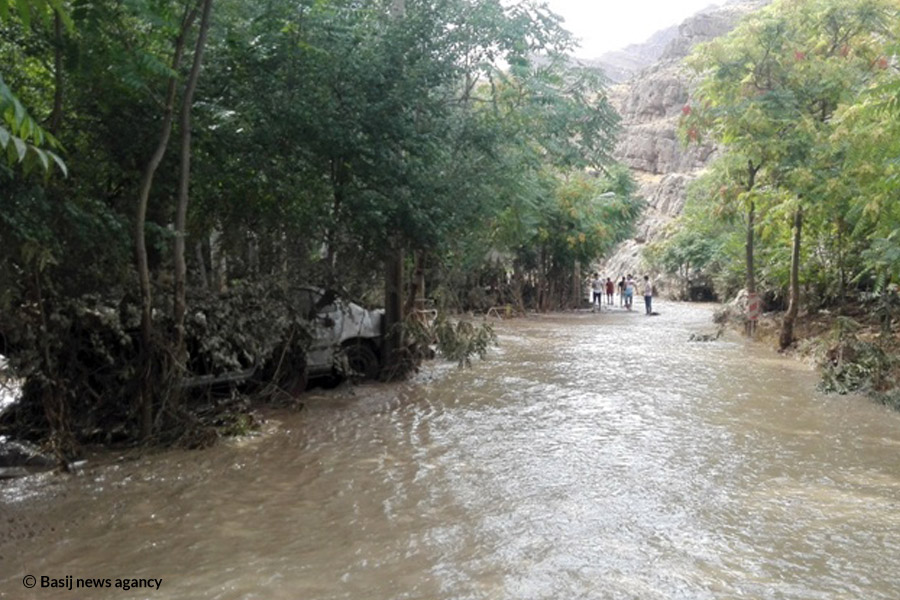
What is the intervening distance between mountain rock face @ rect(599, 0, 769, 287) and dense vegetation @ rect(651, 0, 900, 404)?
3691cm

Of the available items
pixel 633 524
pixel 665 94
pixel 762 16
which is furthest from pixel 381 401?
pixel 665 94

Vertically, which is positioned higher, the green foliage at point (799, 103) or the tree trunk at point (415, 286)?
the green foliage at point (799, 103)

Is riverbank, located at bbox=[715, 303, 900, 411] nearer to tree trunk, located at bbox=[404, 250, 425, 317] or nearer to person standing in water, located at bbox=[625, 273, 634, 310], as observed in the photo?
tree trunk, located at bbox=[404, 250, 425, 317]

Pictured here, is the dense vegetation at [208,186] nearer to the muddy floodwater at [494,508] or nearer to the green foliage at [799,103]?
the muddy floodwater at [494,508]

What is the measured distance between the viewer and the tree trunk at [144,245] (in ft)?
21.3

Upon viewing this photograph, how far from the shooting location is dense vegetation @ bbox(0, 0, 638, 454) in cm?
620

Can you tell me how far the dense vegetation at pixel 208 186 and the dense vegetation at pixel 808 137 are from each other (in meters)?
5.41

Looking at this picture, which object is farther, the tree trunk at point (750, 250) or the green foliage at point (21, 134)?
the tree trunk at point (750, 250)

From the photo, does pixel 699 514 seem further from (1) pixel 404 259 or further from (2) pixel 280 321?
(1) pixel 404 259

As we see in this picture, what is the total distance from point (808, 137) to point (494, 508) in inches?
448

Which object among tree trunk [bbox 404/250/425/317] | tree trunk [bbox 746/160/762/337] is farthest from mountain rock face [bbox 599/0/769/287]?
tree trunk [bbox 404/250/425/317]

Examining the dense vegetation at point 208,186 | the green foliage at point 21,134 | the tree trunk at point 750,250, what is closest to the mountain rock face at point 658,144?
the tree trunk at point 750,250

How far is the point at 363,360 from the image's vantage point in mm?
11305

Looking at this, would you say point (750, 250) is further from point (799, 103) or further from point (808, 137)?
point (808, 137)
